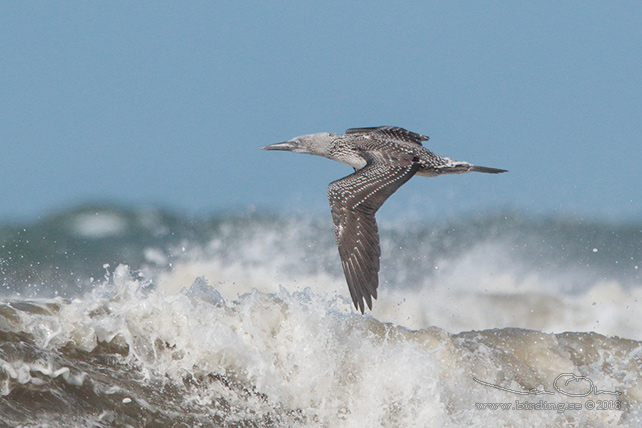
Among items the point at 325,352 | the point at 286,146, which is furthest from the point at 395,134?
the point at 325,352

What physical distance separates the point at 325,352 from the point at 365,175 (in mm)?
1787

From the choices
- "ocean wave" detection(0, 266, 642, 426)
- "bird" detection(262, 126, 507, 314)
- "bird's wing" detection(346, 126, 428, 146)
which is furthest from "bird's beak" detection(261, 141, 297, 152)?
"ocean wave" detection(0, 266, 642, 426)

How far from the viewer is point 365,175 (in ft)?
23.7

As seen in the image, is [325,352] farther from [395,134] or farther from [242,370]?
[395,134]

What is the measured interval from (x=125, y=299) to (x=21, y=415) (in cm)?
186

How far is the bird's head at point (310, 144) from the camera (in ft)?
29.1

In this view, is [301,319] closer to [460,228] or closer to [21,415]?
[21,415]

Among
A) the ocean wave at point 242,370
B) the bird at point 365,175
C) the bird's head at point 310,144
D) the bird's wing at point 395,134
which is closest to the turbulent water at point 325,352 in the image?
the ocean wave at point 242,370

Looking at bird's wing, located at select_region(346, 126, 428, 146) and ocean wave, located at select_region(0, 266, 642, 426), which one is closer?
ocean wave, located at select_region(0, 266, 642, 426)

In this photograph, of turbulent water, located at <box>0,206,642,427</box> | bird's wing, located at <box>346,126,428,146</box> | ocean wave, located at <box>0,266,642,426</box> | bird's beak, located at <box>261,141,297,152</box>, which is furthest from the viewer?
bird's beak, located at <box>261,141,297,152</box>

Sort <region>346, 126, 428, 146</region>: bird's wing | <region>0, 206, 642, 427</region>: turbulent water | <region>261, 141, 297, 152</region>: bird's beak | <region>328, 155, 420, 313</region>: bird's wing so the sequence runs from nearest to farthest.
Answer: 1. <region>0, 206, 642, 427</region>: turbulent water
2. <region>328, 155, 420, 313</region>: bird's wing
3. <region>346, 126, 428, 146</region>: bird's wing
4. <region>261, 141, 297, 152</region>: bird's beak

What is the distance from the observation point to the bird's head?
29.1 ft

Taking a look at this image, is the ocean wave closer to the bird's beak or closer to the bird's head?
the bird's head

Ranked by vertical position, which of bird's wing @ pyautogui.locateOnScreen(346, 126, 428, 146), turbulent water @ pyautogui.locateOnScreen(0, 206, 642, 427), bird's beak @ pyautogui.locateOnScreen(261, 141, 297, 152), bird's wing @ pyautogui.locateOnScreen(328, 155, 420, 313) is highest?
bird's wing @ pyautogui.locateOnScreen(346, 126, 428, 146)
